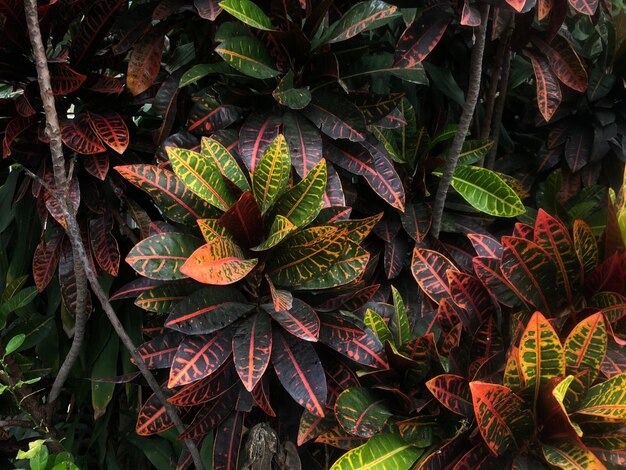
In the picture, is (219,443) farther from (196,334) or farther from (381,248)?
(381,248)

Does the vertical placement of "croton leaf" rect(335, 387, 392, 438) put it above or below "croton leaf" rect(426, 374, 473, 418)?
below

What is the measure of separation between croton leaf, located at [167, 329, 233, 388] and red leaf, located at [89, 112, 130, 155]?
515 mm

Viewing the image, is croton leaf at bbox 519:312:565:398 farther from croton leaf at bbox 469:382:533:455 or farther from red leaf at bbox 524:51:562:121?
red leaf at bbox 524:51:562:121

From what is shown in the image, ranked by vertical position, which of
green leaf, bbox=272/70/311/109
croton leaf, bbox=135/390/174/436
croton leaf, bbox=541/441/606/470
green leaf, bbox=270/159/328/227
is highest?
green leaf, bbox=272/70/311/109

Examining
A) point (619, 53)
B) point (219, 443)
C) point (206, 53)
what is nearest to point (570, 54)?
point (619, 53)

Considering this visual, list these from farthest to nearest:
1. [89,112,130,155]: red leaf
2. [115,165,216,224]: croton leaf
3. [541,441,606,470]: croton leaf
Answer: [89,112,130,155]: red leaf → [115,165,216,224]: croton leaf → [541,441,606,470]: croton leaf

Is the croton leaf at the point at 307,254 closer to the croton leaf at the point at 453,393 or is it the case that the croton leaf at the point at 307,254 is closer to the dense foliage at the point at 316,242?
the dense foliage at the point at 316,242

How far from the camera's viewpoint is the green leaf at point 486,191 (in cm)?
149

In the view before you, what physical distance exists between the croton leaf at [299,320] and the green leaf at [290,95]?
17.2 inches

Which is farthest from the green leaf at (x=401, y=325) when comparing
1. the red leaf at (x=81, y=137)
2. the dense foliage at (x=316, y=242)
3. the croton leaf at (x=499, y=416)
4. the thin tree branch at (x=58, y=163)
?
the red leaf at (x=81, y=137)

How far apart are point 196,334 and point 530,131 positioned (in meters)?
1.50

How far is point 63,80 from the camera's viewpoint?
58.0 inches

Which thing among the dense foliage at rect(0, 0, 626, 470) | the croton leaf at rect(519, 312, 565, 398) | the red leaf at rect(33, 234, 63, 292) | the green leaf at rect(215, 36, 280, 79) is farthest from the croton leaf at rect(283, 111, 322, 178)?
the red leaf at rect(33, 234, 63, 292)

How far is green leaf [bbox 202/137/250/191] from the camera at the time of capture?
49.2 inches
